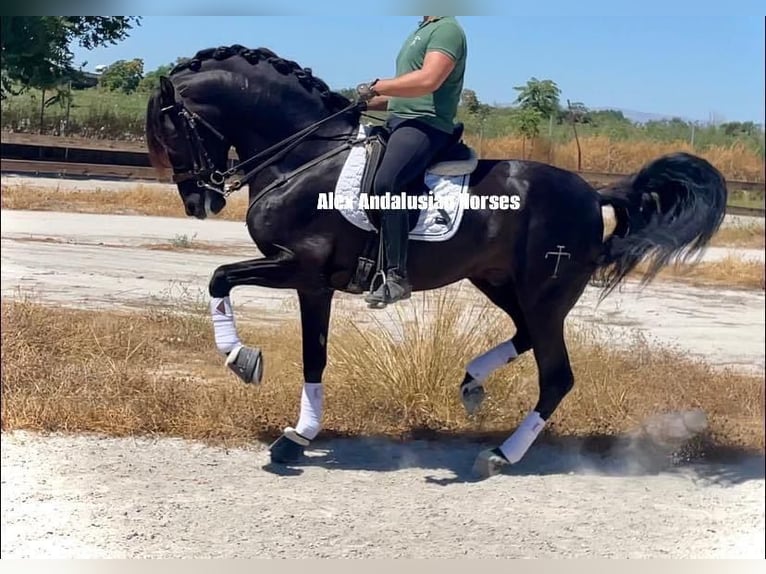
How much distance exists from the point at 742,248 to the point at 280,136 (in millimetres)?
6615

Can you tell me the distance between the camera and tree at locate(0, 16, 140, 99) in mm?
4723

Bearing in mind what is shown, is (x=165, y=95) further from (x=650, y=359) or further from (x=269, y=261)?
(x=650, y=359)

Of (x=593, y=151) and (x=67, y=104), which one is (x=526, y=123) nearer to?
(x=593, y=151)

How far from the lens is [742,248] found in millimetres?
9695

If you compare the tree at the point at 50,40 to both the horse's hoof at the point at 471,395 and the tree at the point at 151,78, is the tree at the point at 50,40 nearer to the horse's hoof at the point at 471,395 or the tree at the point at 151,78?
the tree at the point at 151,78

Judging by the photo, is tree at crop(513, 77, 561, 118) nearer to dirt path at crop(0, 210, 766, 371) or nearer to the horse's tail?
the horse's tail

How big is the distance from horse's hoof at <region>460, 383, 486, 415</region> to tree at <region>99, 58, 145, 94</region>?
2.46 m

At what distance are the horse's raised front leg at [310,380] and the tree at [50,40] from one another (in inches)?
67.1

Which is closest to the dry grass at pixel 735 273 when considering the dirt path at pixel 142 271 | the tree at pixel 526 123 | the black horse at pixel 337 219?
the dirt path at pixel 142 271

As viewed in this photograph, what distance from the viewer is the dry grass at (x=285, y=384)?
5199 mm

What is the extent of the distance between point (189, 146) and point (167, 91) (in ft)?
0.93

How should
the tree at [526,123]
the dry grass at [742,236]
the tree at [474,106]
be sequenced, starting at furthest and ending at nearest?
the dry grass at [742,236], the tree at [526,123], the tree at [474,106]

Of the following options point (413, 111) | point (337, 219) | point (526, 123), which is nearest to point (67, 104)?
point (337, 219)

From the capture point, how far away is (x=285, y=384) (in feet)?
17.6
